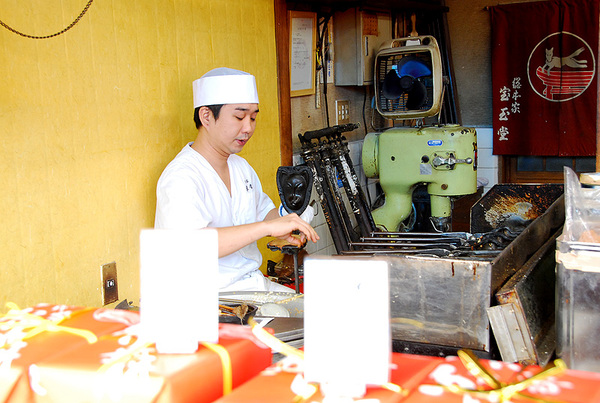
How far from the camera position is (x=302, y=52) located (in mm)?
4480

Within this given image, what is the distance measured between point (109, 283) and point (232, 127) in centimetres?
87

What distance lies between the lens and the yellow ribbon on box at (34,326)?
1.24 metres

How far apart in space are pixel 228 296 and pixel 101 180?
0.72 meters

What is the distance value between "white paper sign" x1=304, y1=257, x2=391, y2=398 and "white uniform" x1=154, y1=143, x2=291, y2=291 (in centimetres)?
151

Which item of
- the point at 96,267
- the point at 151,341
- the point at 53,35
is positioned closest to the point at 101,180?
the point at 96,267

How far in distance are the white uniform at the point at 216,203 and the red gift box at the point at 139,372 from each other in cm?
134

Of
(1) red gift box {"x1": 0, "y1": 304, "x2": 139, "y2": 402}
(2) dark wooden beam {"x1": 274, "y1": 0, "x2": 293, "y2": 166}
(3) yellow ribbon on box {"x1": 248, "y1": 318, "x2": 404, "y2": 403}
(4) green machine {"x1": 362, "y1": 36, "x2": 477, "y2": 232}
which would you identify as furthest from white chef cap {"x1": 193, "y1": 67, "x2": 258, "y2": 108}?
(4) green machine {"x1": 362, "y1": 36, "x2": 477, "y2": 232}

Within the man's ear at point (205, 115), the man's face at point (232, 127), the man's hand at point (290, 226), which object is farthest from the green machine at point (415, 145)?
the man's hand at point (290, 226)

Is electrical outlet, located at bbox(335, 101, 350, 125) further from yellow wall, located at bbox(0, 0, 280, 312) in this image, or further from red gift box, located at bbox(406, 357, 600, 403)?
red gift box, located at bbox(406, 357, 600, 403)

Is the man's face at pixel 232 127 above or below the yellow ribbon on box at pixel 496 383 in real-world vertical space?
above

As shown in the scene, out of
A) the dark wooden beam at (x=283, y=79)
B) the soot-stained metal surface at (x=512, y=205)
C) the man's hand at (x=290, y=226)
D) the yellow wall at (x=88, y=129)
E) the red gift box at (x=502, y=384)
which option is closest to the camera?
the red gift box at (x=502, y=384)

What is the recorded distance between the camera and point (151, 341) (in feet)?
3.92

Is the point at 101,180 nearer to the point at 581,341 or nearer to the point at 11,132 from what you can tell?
the point at 11,132

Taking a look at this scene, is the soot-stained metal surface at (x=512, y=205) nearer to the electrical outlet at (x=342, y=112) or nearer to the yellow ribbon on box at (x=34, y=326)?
the electrical outlet at (x=342, y=112)
